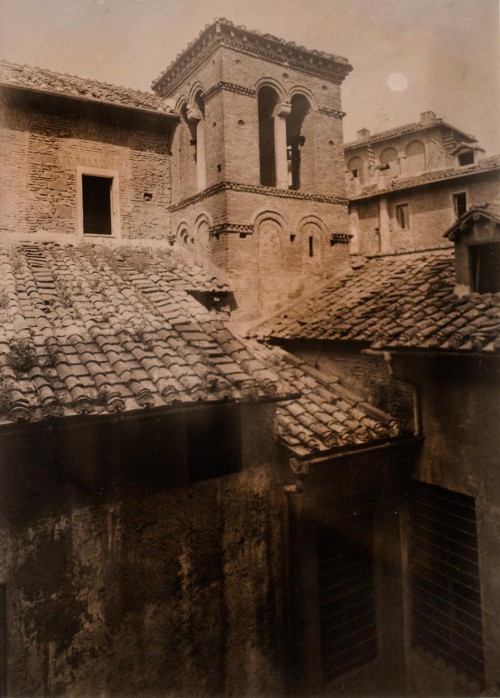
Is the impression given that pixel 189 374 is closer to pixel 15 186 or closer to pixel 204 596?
pixel 204 596

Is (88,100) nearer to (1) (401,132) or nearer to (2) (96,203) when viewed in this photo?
(2) (96,203)

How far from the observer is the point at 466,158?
23.4 meters

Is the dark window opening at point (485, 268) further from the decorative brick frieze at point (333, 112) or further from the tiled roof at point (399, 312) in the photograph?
the decorative brick frieze at point (333, 112)

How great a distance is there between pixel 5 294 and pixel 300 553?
5.01 meters

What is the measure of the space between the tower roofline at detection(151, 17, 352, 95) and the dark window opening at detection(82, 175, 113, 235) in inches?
150

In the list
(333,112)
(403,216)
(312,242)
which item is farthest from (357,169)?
(312,242)

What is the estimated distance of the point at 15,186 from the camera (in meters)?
8.61

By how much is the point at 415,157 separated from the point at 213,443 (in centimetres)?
2483

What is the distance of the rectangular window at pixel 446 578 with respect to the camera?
22.1ft

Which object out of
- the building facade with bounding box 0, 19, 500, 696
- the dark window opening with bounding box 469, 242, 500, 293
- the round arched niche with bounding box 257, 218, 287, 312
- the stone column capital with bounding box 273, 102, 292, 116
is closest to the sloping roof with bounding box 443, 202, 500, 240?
the building facade with bounding box 0, 19, 500, 696

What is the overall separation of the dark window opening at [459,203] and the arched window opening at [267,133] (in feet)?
35.6

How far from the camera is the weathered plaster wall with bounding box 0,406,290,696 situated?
4.42 m

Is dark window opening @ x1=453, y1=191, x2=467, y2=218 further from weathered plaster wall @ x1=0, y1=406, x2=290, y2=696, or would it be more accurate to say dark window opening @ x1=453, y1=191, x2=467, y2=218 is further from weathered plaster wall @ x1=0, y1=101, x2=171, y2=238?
weathered plaster wall @ x1=0, y1=406, x2=290, y2=696

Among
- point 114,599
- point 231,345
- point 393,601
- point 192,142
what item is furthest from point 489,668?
point 192,142
